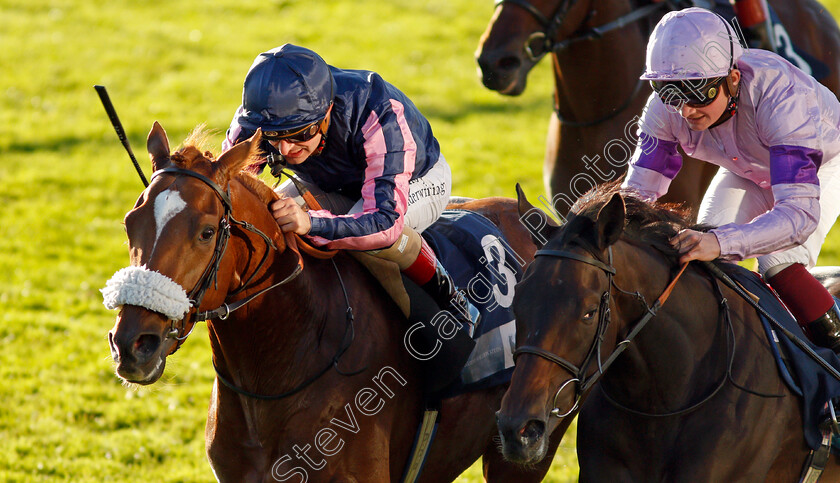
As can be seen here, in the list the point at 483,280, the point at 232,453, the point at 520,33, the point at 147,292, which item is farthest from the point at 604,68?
the point at 147,292

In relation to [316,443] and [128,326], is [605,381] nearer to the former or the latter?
[316,443]

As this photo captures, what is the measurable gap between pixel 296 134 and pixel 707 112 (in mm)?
1539

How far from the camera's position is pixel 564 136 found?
622 cm

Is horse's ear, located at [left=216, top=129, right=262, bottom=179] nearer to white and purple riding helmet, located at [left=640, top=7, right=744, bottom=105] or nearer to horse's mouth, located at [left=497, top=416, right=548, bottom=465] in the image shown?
horse's mouth, located at [left=497, top=416, right=548, bottom=465]

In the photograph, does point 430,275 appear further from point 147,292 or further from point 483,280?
point 147,292

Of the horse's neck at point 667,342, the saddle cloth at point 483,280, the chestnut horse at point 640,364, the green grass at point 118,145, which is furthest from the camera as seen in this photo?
the green grass at point 118,145

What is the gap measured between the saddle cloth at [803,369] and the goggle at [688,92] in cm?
61

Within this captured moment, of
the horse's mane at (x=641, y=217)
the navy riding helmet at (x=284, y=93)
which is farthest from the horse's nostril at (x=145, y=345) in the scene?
the horse's mane at (x=641, y=217)

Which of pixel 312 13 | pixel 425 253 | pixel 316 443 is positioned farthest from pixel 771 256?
pixel 312 13

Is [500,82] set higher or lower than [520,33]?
lower

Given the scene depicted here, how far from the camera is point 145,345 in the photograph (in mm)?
2934

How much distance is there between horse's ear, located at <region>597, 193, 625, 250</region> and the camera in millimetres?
2934

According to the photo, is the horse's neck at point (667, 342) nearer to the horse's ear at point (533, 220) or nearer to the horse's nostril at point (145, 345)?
the horse's ear at point (533, 220)

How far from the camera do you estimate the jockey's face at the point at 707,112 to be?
11.5ft
